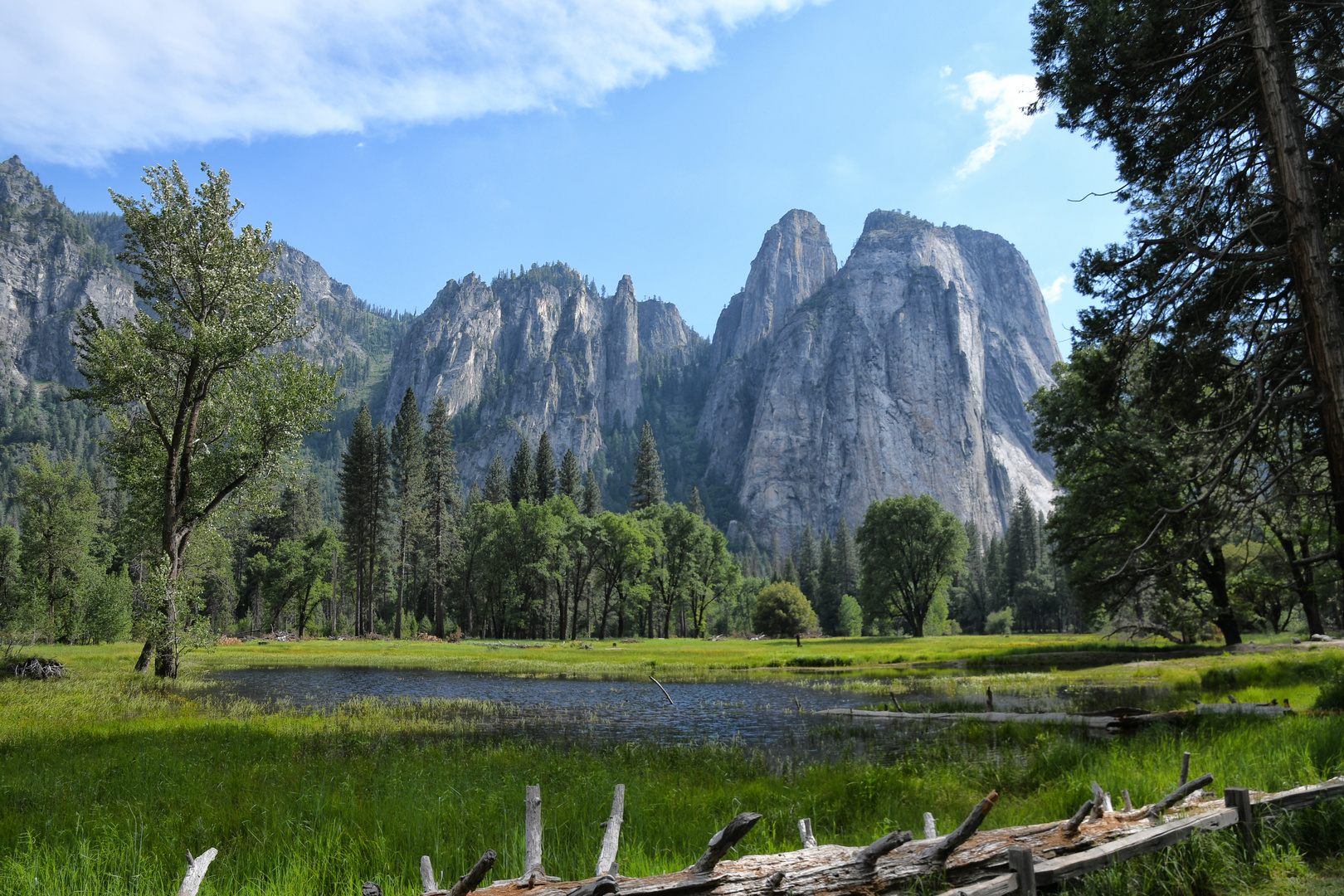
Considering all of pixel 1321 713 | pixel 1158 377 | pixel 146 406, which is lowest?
pixel 1321 713

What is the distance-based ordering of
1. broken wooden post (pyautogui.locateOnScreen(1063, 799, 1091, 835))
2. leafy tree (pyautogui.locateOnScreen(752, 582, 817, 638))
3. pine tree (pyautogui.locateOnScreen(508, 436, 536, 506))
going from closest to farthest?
1. broken wooden post (pyautogui.locateOnScreen(1063, 799, 1091, 835))
2. leafy tree (pyautogui.locateOnScreen(752, 582, 817, 638))
3. pine tree (pyautogui.locateOnScreen(508, 436, 536, 506))

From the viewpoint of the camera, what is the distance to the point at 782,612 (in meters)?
81.6

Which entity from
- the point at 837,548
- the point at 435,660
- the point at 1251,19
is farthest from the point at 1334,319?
the point at 837,548

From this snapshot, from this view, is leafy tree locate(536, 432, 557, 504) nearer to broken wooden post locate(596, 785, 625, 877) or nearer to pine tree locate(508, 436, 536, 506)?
pine tree locate(508, 436, 536, 506)

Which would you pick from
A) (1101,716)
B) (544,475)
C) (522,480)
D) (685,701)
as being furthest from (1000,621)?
(1101,716)

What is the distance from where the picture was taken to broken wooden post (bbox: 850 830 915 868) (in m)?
4.22

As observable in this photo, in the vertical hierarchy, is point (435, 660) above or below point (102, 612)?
below

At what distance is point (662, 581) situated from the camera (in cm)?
7950

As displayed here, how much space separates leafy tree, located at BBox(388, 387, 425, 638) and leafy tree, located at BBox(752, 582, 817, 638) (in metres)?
41.8

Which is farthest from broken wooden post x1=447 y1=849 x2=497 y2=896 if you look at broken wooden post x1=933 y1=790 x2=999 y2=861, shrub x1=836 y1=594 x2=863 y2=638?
shrub x1=836 y1=594 x2=863 y2=638

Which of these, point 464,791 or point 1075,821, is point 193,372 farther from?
point 1075,821

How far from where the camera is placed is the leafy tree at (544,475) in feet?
293

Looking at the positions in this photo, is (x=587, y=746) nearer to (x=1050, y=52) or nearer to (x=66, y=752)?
(x=66, y=752)

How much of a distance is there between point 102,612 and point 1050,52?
227 feet
